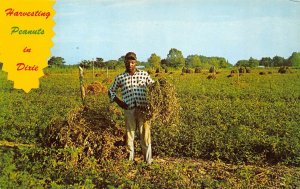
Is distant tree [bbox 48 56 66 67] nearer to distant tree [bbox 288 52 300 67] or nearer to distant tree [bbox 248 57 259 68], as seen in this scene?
distant tree [bbox 288 52 300 67]

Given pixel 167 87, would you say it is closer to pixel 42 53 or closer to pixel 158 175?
pixel 158 175

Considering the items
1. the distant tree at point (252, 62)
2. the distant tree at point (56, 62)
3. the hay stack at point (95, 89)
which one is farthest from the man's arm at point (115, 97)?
the distant tree at point (252, 62)

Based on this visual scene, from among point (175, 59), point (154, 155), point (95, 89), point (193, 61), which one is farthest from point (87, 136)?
point (193, 61)

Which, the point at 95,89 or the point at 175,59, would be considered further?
the point at 175,59

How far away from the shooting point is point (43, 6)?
6586 mm

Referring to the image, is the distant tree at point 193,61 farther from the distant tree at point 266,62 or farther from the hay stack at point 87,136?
the hay stack at point 87,136

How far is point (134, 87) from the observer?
6.75m

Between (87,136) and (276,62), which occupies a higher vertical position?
(276,62)

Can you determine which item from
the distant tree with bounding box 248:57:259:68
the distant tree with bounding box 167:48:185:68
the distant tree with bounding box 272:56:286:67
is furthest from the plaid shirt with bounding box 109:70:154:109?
the distant tree with bounding box 248:57:259:68

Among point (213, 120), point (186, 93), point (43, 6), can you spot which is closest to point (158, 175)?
point (43, 6)

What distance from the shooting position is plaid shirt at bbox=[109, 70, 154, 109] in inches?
266

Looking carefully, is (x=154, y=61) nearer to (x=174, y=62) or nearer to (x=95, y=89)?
(x=174, y=62)

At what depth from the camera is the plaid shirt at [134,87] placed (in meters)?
6.75

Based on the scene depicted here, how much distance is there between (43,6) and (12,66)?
45.2 inches
